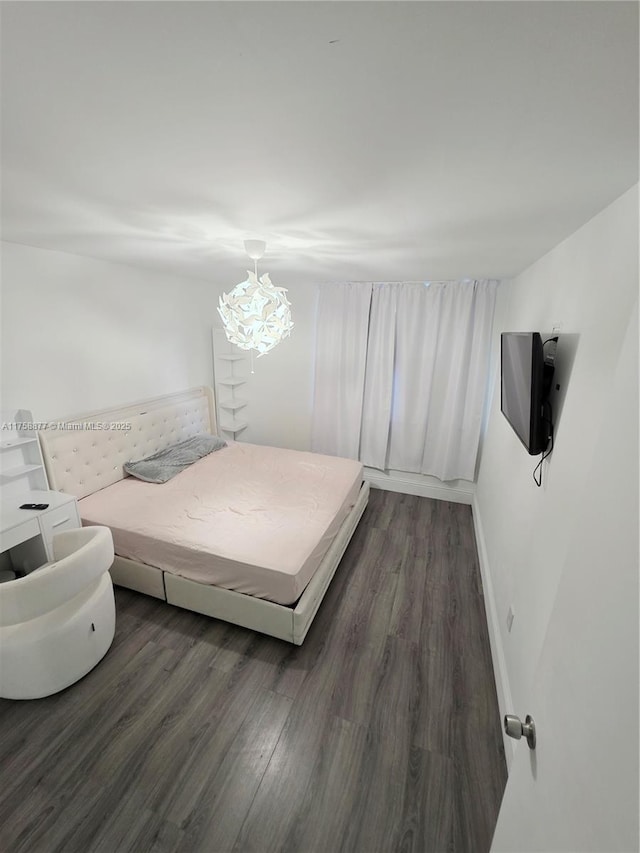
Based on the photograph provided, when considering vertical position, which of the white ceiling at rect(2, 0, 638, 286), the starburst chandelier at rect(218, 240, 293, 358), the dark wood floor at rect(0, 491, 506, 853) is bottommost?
the dark wood floor at rect(0, 491, 506, 853)

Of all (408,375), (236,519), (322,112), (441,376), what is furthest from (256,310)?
(441,376)

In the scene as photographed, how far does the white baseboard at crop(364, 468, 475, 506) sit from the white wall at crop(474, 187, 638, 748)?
5.30ft

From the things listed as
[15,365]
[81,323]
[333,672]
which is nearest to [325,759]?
[333,672]

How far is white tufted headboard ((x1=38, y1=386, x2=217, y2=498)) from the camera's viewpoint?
8.68 ft

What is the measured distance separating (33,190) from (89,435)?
198cm

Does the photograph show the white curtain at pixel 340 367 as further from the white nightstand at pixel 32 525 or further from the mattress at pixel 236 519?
the white nightstand at pixel 32 525

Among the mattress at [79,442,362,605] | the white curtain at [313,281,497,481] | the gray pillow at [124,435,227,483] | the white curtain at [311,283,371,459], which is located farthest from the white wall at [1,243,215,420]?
the white curtain at [313,281,497,481]

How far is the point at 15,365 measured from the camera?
240 centimetres

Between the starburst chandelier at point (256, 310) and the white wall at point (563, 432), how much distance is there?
1.54m

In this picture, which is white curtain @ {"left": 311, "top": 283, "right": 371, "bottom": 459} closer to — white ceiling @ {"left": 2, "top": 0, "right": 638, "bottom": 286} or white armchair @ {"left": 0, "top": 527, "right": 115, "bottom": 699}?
white ceiling @ {"left": 2, "top": 0, "right": 638, "bottom": 286}

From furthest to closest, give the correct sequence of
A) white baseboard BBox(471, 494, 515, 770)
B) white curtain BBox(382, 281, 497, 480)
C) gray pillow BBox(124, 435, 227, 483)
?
1. white curtain BBox(382, 281, 497, 480)
2. gray pillow BBox(124, 435, 227, 483)
3. white baseboard BBox(471, 494, 515, 770)

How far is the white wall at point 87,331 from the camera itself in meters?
2.40

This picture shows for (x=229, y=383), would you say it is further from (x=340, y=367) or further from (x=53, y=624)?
(x=53, y=624)

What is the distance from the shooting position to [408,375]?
3938 mm
